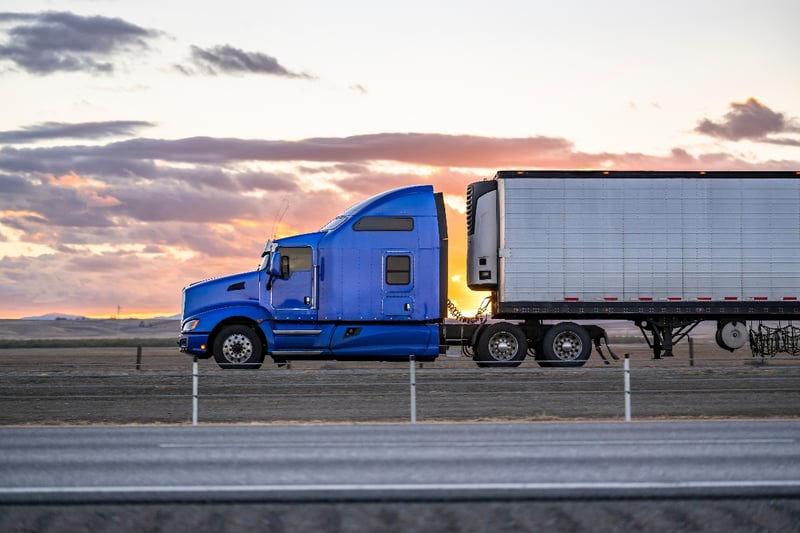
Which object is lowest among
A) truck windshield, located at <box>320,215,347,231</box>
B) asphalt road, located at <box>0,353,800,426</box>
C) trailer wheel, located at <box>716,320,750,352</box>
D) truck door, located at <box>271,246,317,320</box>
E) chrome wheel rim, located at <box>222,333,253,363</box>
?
asphalt road, located at <box>0,353,800,426</box>

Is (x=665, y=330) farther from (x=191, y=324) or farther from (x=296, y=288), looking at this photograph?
(x=191, y=324)

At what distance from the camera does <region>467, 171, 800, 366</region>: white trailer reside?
29.9 meters

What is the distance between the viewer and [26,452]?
48.3 feet

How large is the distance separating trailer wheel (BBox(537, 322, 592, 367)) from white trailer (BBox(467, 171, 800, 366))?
0.03 metres

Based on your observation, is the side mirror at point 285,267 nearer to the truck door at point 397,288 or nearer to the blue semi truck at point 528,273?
the blue semi truck at point 528,273

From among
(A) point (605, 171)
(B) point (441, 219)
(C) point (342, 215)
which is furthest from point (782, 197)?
(C) point (342, 215)

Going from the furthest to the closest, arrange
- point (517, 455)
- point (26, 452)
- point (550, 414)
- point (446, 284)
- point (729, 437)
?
point (446, 284), point (550, 414), point (729, 437), point (26, 452), point (517, 455)

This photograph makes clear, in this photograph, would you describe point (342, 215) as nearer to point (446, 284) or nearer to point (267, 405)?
point (446, 284)

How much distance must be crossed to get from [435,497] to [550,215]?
2069 centimetres

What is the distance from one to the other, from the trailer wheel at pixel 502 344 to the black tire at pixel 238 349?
5.92 m

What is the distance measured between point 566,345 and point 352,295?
6225 mm

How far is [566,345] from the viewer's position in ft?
100.0

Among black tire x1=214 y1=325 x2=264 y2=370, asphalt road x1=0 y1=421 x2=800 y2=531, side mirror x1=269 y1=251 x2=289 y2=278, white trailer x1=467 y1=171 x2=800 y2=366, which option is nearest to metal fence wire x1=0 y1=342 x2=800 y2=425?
black tire x1=214 y1=325 x2=264 y2=370

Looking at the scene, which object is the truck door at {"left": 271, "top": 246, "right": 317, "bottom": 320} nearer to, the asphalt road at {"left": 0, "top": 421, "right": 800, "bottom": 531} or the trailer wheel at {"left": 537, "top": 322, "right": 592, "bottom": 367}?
the trailer wheel at {"left": 537, "top": 322, "right": 592, "bottom": 367}
